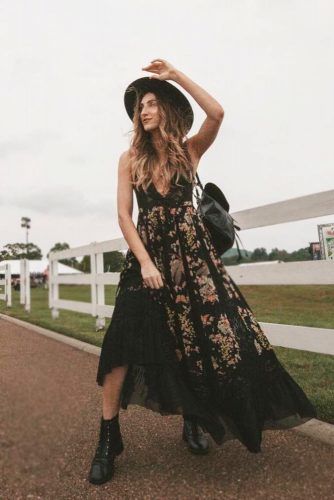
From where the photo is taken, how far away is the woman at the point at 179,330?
1.90 meters

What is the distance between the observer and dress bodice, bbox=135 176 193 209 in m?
2.07

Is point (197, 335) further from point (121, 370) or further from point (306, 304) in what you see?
point (306, 304)

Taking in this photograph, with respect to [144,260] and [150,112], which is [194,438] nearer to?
[144,260]

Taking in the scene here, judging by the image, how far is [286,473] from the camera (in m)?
1.92

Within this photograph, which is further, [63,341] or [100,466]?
[63,341]

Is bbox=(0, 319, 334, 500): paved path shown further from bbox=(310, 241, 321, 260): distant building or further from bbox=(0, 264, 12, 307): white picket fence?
bbox=(0, 264, 12, 307): white picket fence

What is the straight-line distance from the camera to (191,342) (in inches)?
77.5

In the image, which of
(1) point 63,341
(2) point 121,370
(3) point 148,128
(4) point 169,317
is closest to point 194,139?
(3) point 148,128

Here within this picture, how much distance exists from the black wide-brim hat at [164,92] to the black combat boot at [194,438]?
4.95 ft

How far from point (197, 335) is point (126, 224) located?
60 centimetres

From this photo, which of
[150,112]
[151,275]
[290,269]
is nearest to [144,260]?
[151,275]

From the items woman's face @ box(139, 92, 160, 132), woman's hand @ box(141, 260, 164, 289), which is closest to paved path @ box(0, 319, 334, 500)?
woman's hand @ box(141, 260, 164, 289)

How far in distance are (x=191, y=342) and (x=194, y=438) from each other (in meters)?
0.57

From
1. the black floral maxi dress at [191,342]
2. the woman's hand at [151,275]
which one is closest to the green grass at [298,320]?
the black floral maxi dress at [191,342]
